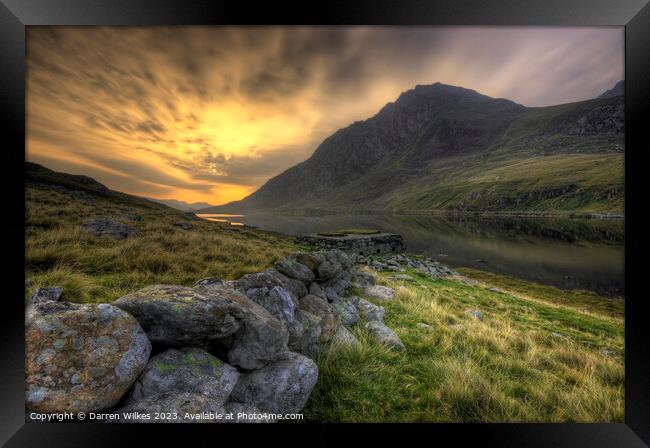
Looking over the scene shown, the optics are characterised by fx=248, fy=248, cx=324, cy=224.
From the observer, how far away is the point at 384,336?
402 cm

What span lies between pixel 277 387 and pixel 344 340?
4.24ft

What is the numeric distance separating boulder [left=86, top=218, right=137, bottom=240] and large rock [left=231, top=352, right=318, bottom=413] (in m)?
8.22

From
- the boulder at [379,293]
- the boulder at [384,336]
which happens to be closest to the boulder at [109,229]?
the boulder at [379,293]

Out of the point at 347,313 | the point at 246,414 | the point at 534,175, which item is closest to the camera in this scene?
the point at 246,414

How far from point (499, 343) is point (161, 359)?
5135 mm

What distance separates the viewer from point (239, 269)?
700cm

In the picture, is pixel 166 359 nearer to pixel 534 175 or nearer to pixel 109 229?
pixel 109 229

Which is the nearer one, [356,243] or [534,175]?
[356,243]

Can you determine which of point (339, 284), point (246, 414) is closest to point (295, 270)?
point (339, 284)

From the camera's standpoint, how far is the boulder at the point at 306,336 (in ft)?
10.2

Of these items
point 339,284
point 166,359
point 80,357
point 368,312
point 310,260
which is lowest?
point 368,312

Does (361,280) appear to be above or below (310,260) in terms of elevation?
below

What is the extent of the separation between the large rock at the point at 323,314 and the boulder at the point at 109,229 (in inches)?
297

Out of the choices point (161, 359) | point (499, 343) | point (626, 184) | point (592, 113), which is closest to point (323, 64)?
point (626, 184)
